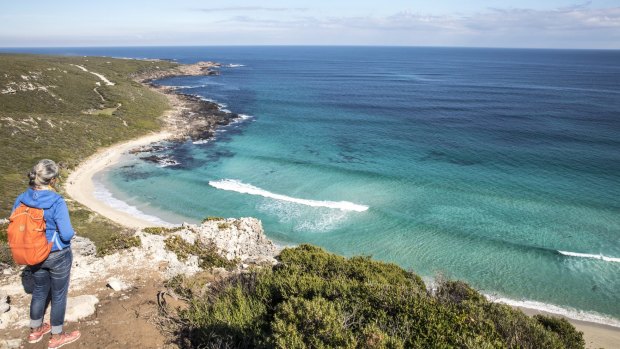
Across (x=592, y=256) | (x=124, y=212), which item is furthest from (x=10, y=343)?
(x=592, y=256)

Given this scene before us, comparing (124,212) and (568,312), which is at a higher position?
(124,212)

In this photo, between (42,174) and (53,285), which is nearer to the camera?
(42,174)

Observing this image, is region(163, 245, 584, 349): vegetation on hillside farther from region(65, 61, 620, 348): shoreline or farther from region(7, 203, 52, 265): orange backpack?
region(65, 61, 620, 348): shoreline

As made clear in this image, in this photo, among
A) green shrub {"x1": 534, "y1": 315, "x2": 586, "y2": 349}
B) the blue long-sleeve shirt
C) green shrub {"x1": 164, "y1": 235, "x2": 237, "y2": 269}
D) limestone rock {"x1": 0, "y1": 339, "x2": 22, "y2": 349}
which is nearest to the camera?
the blue long-sleeve shirt

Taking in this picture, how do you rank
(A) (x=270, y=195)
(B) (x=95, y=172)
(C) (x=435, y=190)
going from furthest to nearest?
1. (B) (x=95, y=172)
2. (C) (x=435, y=190)
3. (A) (x=270, y=195)

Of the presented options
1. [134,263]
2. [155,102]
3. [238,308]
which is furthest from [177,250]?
[155,102]

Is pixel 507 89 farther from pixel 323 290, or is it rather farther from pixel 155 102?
pixel 323 290

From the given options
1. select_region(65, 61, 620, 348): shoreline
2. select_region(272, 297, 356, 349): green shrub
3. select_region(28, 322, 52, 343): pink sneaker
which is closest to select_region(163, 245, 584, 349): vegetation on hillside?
select_region(272, 297, 356, 349): green shrub

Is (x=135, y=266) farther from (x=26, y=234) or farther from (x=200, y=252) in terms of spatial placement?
(x=26, y=234)
